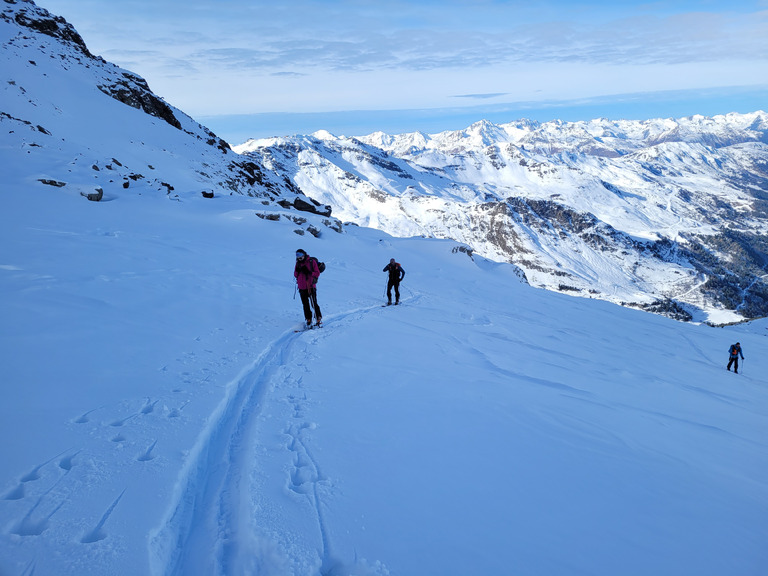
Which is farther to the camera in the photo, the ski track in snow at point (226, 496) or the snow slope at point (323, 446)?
the snow slope at point (323, 446)

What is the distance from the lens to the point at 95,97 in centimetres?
4800

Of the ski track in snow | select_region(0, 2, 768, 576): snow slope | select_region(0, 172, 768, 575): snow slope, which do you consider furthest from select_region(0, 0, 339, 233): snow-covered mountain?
the ski track in snow

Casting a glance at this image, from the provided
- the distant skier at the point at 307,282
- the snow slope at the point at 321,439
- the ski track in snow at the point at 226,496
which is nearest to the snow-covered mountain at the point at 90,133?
the snow slope at the point at 321,439

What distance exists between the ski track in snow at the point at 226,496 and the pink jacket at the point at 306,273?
18.6 feet

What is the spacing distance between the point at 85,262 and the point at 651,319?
37.2 meters

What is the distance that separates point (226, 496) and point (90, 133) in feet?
148

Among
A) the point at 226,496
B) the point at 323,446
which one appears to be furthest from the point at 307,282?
the point at 226,496

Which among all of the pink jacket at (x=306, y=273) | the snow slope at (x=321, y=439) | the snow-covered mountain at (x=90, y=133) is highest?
the snow-covered mountain at (x=90, y=133)

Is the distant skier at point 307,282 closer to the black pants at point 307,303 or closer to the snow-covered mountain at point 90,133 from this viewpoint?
the black pants at point 307,303

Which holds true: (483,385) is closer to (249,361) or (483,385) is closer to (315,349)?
(315,349)

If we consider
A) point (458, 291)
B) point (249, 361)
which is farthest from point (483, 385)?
point (458, 291)

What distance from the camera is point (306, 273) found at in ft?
42.8

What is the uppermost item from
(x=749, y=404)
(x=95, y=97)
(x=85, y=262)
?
(x=95, y=97)

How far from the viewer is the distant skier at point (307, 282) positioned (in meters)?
12.8
